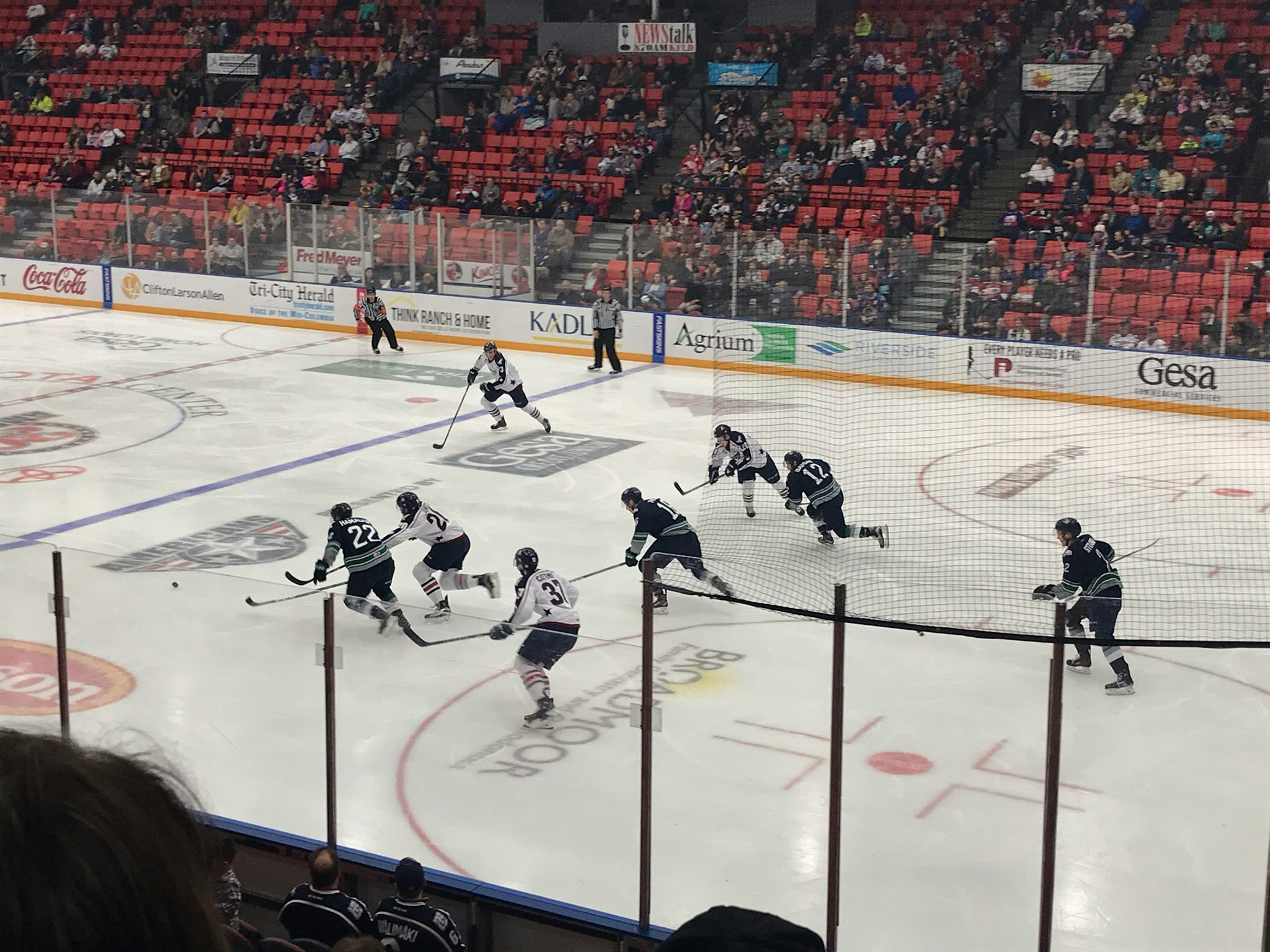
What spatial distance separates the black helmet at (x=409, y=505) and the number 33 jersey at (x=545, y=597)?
2332mm

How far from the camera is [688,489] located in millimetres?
14297

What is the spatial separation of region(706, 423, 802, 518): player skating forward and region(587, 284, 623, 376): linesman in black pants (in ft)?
24.3

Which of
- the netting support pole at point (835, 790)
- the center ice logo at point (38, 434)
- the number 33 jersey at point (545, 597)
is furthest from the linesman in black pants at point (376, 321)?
the netting support pole at point (835, 790)

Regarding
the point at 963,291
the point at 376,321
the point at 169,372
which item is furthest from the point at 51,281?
the point at 963,291

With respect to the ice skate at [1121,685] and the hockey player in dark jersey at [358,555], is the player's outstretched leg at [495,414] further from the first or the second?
the ice skate at [1121,685]

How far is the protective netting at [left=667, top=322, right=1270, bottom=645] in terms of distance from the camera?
10711mm

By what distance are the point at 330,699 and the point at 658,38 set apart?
75.5ft

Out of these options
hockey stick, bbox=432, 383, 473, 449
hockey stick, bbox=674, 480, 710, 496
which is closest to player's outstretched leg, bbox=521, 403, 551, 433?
hockey stick, bbox=432, 383, 473, 449

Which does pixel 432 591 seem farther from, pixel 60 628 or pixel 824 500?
pixel 824 500

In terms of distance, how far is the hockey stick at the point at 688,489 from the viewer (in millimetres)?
13591

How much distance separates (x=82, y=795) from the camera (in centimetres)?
90

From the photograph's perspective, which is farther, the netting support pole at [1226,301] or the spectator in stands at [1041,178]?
the spectator in stands at [1041,178]

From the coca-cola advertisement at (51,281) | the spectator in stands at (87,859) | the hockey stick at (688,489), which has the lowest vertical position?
the hockey stick at (688,489)

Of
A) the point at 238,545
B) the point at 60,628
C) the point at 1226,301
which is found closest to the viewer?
the point at 60,628
